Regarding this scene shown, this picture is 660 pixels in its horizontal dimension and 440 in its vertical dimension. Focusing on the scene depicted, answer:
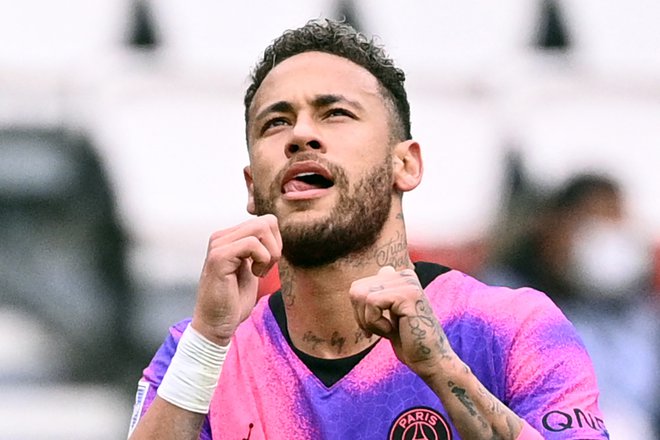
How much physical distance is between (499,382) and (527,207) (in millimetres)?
2390

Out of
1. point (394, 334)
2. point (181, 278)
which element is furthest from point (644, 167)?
point (394, 334)

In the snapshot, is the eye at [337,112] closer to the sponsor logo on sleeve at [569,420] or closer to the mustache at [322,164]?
the mustache at [322,164]

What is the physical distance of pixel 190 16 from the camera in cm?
539

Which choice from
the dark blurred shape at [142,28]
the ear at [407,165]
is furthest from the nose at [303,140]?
the dark blurred shape at [142,28]

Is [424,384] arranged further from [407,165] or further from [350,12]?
[350,12]

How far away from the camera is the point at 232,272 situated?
2.69m

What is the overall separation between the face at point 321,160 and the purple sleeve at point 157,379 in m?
0.35

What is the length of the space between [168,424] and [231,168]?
264 centimetres

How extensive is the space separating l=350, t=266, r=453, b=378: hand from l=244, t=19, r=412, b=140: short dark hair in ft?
3.04

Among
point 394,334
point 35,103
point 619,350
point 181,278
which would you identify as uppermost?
point 35,103

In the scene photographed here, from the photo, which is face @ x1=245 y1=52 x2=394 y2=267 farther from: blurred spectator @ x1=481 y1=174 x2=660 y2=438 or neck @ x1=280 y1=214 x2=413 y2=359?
blurred spectator @ x1=481 y1=174 x2=660 y2=438

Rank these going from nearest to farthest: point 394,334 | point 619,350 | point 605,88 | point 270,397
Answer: point 394,334, point 270,397, point 619,350, point 605,88

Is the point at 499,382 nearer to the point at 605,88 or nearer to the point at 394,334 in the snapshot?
the point at 394,334

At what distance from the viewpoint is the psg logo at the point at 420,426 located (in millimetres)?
2846
